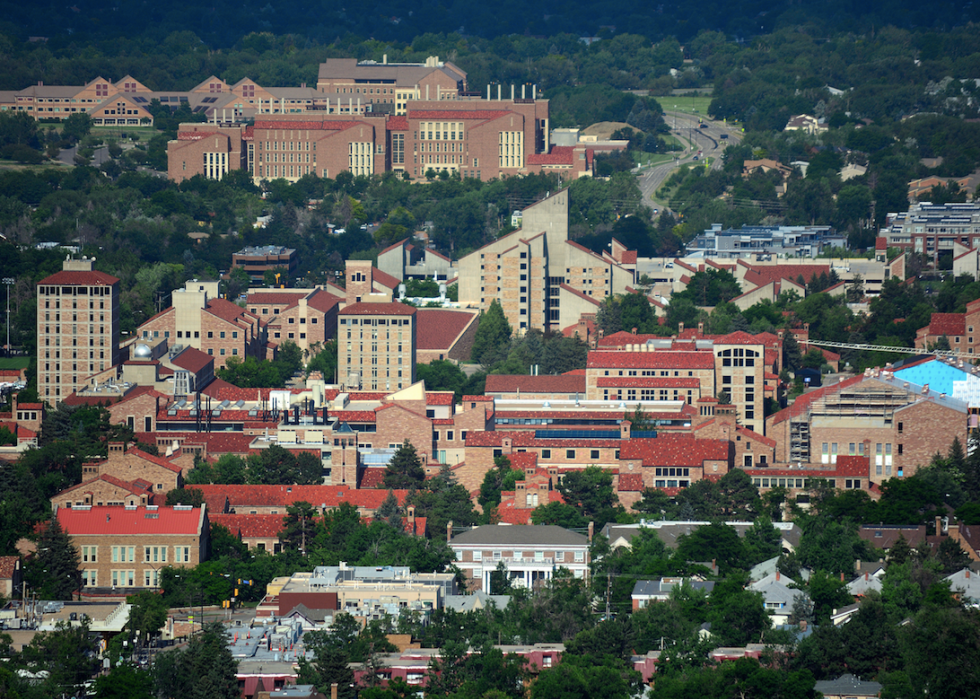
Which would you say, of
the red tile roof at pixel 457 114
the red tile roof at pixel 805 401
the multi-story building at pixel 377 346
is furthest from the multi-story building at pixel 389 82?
the red tile roof at pixel 805 401

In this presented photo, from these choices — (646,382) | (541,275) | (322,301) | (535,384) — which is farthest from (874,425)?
(322,301)

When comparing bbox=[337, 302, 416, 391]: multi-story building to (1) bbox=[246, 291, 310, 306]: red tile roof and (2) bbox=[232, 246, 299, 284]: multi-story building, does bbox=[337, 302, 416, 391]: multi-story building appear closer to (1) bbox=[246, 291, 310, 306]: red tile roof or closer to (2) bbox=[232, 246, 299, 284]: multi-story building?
(1) bbox=[246, 291, 310, 306]: red tile roof

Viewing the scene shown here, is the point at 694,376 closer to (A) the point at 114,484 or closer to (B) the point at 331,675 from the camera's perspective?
(A) the point at 114,484

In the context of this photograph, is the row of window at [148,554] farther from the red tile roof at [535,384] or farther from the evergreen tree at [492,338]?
the evergreen tree at [492,338]

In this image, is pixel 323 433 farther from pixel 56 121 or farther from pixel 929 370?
pixel 56 121

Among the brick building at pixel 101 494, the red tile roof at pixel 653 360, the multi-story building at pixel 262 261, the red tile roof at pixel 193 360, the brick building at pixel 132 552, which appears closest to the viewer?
the brick building at pixel 132 552
